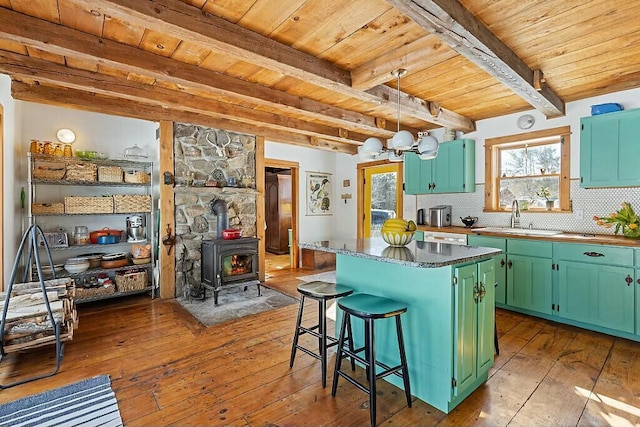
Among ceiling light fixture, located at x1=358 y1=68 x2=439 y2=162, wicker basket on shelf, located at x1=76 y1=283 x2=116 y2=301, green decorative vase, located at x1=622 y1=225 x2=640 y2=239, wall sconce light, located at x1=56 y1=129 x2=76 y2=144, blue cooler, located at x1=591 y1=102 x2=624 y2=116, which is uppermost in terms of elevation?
blue cooler, located at x1=591 y1=102 x2=624 y2=116

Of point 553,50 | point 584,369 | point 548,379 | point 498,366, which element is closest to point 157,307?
point 498,366

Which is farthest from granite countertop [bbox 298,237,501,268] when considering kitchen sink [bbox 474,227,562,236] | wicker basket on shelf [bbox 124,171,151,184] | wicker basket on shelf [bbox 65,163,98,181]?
wicker basket on shelf [bbox 65,163,98,181]

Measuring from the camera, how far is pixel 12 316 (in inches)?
91.7

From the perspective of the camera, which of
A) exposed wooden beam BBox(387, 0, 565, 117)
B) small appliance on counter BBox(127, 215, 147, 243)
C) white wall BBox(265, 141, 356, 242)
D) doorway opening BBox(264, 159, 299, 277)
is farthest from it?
doorway opening BBox(264, 159, 299, 277)

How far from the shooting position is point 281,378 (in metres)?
2.32

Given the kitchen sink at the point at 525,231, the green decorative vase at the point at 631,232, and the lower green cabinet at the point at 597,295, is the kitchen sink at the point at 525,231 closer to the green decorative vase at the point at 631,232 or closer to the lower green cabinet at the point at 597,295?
the lower green cabinet at the point at 597,295

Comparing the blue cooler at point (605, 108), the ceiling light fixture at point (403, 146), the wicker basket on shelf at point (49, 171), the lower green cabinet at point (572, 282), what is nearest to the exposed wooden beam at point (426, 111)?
the ceiling light fixture at point (403, 146)

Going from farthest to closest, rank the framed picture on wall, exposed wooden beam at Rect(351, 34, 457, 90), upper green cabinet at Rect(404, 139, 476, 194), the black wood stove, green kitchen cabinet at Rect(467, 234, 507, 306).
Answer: the framed picture on wall
upper green cabinet at Rect(404, 139, 476, 194)
the black wood stove
green kitchen cabinet at Rect(467, 234, 507, 306)
exposed wooden beam at Rect(351, 34, 457, 90)

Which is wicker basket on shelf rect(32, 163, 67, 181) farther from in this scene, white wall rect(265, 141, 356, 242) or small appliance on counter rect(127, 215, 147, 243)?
white wall rect(265, 141, 356, 242)

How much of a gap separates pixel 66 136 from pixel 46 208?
97cm

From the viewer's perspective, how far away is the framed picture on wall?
6.48 metres

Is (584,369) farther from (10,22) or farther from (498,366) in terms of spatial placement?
(10,22)

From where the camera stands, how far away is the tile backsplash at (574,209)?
3398 millimetres

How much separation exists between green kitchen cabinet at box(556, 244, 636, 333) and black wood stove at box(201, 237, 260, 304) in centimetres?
354
